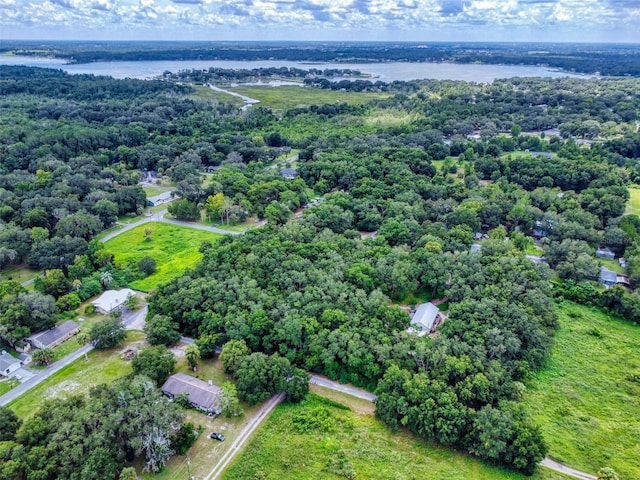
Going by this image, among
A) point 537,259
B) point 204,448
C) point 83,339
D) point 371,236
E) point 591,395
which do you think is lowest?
point 204,448

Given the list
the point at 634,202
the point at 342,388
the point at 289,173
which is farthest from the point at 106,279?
the point at 634,202

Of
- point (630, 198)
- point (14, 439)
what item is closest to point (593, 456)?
point (14, 439)

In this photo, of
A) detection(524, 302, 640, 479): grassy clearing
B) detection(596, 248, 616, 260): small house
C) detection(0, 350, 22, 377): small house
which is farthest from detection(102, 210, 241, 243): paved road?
detection(596, 248, 616, 260): small house

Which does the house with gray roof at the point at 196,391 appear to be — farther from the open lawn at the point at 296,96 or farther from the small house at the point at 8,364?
the open lawn at the point at 296,96

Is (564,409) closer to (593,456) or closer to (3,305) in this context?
(593,456)

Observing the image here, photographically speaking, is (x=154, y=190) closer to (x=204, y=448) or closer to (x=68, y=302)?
(x=68, y=302)

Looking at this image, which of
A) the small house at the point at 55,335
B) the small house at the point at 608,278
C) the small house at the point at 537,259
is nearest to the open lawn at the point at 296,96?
the small house at the point at 537,259
